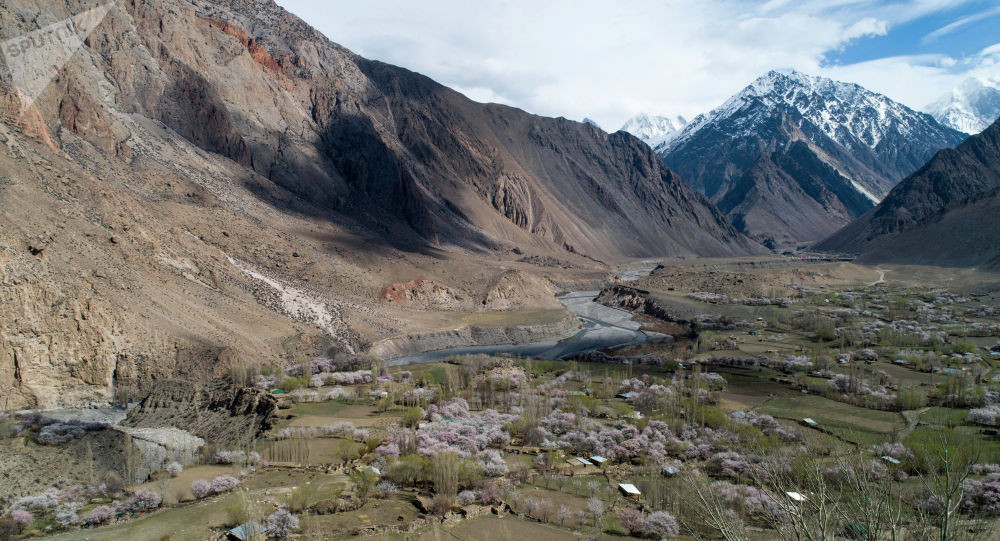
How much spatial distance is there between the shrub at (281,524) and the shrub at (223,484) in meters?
4.44

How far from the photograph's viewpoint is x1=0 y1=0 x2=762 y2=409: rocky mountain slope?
126 ft

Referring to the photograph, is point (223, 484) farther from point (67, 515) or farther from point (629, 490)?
point (629, 490)

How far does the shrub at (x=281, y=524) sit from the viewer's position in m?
20.3

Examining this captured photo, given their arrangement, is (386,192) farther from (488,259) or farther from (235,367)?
(235,367)

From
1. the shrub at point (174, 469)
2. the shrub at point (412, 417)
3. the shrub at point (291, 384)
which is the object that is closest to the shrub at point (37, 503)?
the shrub at point (174, 469)

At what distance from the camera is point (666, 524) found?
2100 cm

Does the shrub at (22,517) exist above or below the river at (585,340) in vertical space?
above

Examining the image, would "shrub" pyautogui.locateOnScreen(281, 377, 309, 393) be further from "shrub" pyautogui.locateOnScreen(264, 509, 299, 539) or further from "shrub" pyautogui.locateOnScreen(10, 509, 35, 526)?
"shrub" pyautogui.locateOnScreen(264, 509, 299, 539)

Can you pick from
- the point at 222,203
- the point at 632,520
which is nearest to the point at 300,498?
the point at 632,520

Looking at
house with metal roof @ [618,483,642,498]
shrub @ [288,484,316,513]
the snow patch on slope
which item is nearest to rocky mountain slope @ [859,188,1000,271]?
the snow patch on slope

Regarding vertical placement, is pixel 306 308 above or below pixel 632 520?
above

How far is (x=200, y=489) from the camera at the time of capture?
2395 cm

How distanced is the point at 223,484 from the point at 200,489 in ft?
2.87

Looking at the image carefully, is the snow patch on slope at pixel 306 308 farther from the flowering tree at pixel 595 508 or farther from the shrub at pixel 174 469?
the flowering tree at pixel 595 508
